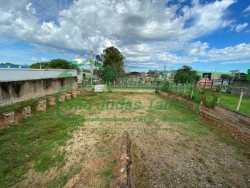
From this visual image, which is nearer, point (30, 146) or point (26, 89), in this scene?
point (30, 146)

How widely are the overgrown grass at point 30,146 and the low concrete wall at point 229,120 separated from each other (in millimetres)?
5316

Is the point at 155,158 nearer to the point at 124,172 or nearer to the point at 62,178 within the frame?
the point at 124,172

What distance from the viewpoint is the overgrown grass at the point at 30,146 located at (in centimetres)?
272

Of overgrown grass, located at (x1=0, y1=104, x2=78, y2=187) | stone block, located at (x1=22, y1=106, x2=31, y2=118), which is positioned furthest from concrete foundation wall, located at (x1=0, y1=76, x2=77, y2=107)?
overgrown grass, located at (x1=0, y1=104, x2=78, y2=187)

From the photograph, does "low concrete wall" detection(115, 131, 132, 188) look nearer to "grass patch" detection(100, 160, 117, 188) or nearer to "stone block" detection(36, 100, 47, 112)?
"grass patch" detection(100, 160, 117, 188)

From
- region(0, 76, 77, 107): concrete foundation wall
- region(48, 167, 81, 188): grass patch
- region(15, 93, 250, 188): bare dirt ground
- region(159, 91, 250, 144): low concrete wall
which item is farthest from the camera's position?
region(0, 76, 77, 107): concrete foundation wall

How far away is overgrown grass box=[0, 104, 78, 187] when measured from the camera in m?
2.72

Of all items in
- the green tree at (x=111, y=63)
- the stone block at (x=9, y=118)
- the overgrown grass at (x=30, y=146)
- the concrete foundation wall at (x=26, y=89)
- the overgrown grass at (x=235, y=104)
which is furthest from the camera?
the green tree at (x=111, y=63)

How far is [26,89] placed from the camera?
27.1 feet

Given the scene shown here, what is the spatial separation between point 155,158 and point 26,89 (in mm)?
8805

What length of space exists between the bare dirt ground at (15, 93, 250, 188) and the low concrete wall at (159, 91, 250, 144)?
0.29 m

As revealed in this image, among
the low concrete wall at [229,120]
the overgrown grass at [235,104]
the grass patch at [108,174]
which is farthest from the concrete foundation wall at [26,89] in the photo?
the overgrown grass at [235,104]

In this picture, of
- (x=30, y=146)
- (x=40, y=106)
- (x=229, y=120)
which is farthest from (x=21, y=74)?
(x=229, y=120)

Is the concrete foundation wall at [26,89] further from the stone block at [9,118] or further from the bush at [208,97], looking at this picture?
the bush at [208,97]
